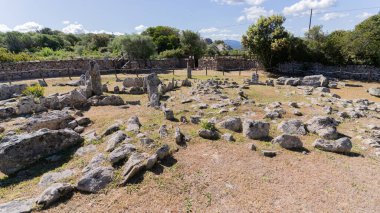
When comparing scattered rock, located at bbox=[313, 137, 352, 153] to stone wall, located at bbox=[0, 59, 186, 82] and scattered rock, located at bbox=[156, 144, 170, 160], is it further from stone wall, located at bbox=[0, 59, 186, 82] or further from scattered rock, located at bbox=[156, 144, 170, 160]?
stone wall, located at bbox=[0, 59, 186, 82]

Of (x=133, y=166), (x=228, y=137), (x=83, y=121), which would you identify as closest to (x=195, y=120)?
(x=228, y=137)

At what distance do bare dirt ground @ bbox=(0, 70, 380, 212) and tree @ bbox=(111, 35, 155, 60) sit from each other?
1213 inches

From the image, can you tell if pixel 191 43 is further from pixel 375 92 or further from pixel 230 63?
pixel 375 92

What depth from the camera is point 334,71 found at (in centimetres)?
3569

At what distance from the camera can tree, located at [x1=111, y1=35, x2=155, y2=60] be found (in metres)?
41.7

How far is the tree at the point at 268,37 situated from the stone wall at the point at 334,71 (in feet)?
9.77

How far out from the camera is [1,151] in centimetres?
1053

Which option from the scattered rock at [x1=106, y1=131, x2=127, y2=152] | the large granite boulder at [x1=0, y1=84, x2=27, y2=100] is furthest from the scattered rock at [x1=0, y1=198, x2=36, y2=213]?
the large granite boulder at [x1=0, y1=84, x2=27, y2=100]

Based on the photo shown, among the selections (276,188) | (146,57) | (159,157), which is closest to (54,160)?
(159,157)

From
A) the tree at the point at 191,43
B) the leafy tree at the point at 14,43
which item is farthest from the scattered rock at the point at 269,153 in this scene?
the leafy tree at the point at 14,43

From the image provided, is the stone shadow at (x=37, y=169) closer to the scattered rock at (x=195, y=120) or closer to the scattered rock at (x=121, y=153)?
the scattered rock at (x=121, y=153)

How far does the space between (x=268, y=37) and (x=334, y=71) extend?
921cm

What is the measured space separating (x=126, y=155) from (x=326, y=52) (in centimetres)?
3397

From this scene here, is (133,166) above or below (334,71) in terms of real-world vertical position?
below
